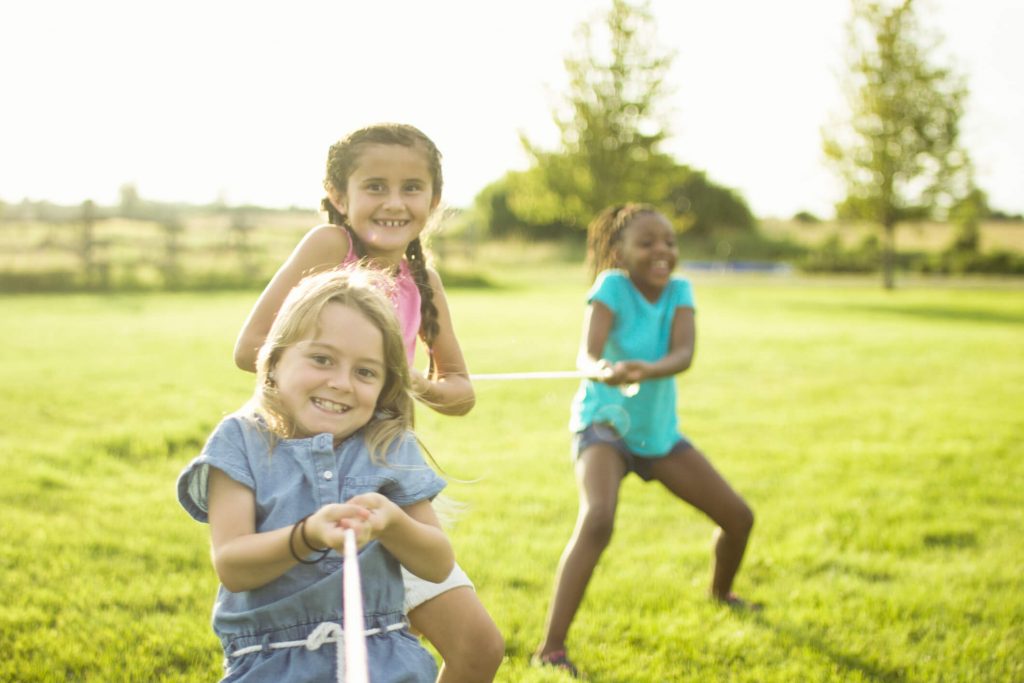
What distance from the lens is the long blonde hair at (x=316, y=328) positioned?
7.13 feet

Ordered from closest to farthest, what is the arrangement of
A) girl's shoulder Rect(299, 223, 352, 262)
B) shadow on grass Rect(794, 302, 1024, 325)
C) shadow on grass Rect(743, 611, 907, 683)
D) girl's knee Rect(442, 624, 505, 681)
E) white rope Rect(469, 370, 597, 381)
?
girl's knee Rect(442, 624, 505, 681) < girl's shoulder Rect(299, 223, 352, 262) < white rope Rect(469, 370, 597, 381) < shadow on grass Rect(743, 611, 907, 683) < shadow on grass Rect(794, 302, 1024, 325)

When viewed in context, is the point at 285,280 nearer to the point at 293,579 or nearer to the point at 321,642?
the point at 293,579

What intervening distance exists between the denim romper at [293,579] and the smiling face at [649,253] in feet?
7.12

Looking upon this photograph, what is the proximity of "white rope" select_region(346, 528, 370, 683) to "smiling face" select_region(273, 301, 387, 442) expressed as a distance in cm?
42

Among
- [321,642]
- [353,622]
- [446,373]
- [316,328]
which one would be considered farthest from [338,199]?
[353,622]

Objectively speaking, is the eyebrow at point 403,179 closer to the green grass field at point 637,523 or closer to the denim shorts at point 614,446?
the denim shorts at point 614,446

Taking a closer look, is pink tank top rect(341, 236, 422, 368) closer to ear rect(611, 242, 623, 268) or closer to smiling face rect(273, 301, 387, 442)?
smiling face rect(273, 301, 387, 442)

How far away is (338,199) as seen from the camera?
2914mm

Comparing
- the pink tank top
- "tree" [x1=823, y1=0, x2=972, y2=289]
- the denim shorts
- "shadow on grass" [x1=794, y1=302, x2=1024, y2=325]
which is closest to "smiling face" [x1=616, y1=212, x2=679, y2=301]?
the denim shorts

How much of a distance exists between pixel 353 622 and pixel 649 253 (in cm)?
286

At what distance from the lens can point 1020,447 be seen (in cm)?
786

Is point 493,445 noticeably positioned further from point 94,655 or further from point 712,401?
point 94,655

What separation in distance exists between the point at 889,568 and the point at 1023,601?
612mm

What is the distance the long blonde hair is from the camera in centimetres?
217
